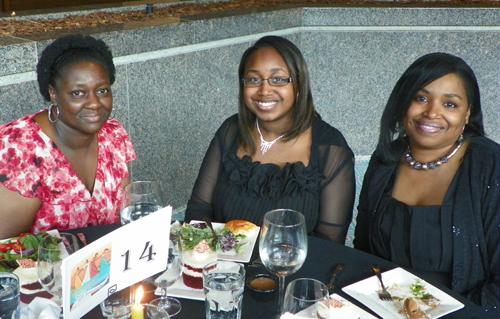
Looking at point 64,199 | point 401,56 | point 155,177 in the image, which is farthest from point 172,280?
point 401,56

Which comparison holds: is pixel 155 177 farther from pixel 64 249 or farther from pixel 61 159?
pixel 64 249

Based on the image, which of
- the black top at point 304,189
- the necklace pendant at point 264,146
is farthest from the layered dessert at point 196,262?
the necklace pendant at point 264,146

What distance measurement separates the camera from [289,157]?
8.51ft

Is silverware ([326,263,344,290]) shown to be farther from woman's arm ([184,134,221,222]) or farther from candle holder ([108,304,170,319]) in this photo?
woman's arm ([184,134,221,222])

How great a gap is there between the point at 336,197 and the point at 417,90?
56 cm

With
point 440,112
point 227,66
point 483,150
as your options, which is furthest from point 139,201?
point 227,66

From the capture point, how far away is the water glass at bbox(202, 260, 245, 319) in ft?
4.63

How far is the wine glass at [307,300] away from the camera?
124cm

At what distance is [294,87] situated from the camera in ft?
8.35

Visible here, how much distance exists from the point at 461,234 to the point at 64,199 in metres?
1.63

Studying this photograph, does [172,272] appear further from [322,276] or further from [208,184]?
[208,184]

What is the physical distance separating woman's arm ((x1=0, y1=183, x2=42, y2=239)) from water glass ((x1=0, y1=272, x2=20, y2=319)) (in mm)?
986

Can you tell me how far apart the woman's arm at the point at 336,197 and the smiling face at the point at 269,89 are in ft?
0.99

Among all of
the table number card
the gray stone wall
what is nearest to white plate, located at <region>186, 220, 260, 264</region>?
the table number card
